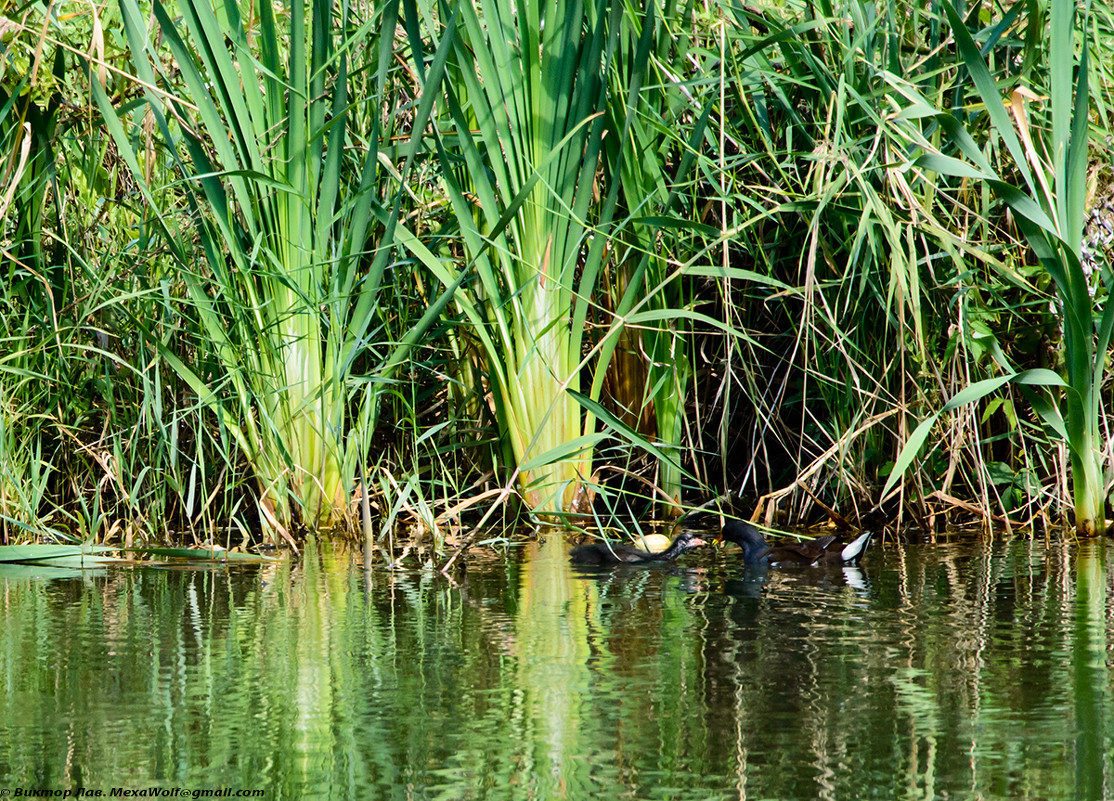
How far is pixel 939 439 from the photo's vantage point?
3713 mm

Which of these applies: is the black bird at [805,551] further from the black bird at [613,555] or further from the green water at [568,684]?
the black bird at [613,555]

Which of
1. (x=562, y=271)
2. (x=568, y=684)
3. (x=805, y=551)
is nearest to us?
(x=568, y=684)

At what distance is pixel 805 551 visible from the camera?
3.17 meters

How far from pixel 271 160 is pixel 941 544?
2.06 m

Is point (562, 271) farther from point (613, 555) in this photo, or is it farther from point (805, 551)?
point (805, 551)

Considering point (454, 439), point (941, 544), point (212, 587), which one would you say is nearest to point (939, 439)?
point (941, 544)

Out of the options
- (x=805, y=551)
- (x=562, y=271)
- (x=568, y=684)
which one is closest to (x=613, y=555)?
(x=805, y=551)

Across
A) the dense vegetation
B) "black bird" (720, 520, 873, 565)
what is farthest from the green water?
the dense vegetation

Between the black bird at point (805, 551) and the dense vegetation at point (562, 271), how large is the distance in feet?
0.67

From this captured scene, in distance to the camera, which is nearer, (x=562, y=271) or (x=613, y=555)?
(x=613, y=555)

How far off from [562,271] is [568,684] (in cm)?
188

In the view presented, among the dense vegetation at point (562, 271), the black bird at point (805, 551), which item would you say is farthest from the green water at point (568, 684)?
the dense vegetation at point (562, 271)

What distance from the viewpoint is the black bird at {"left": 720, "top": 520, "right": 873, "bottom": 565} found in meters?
3.16

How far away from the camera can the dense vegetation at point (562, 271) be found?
3.35 meters
